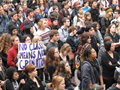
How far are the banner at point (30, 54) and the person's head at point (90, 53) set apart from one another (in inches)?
53.8

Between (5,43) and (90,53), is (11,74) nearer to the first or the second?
(5,43)

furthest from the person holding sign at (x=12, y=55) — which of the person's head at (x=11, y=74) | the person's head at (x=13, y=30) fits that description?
the person's head at (x=13, y=30)

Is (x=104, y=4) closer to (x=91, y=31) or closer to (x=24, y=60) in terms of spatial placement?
(x=91, y=31)

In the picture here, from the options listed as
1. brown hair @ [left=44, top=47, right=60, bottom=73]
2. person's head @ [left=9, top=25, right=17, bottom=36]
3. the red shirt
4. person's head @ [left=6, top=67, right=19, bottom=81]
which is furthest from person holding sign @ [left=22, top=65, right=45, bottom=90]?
person's head @ [left=9, top=25, right=17, bottom=36]

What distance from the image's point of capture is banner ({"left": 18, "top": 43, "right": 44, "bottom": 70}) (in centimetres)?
657

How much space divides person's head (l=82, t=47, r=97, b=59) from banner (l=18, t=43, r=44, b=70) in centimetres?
137

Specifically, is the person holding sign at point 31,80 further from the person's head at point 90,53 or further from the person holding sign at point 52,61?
the person's head at point 90,53

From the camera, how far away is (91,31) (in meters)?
8.15

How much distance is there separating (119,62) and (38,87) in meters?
2.33

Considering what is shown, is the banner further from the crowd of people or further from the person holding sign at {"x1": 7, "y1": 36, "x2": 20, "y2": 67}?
the person holding sign at {"x1": 7, "y1": 36, "x2": 20, "y2": 67}

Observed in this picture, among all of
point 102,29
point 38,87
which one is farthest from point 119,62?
point 102,29

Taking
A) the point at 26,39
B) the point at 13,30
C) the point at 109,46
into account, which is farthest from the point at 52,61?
the point at 13,30

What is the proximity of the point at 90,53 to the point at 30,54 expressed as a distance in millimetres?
1694

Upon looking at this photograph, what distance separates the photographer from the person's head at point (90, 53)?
596 centimetres
